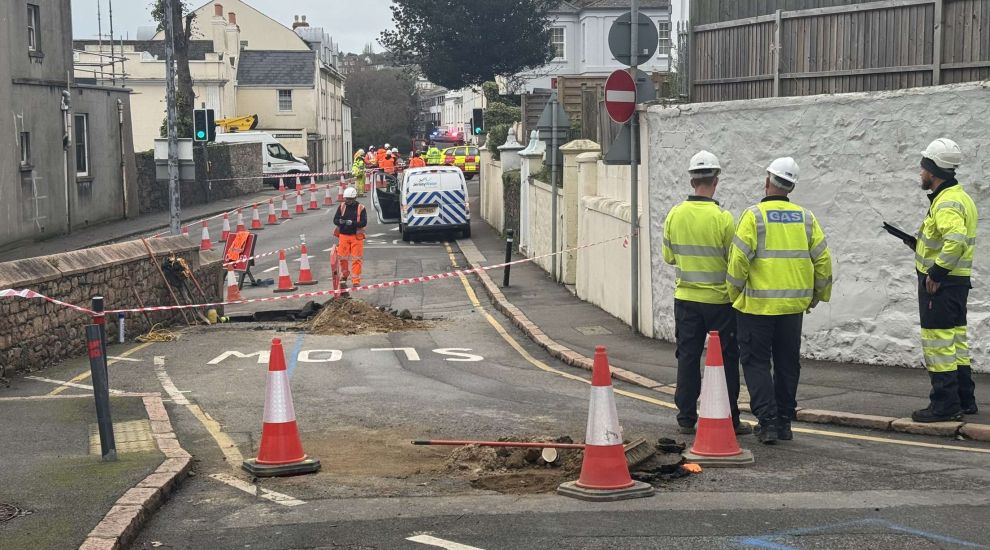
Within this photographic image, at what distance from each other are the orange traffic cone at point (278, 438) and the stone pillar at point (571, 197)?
13986 millimetres

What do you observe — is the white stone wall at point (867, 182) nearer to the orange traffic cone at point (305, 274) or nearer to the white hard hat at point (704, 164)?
the white hard hat at point (704, 164)

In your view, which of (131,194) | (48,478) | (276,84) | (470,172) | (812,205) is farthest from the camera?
(276,84)

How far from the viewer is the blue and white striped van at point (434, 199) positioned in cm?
3353

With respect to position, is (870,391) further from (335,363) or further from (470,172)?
(470,172)

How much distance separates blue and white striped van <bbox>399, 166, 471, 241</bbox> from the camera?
110ft

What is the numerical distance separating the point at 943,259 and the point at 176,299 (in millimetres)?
12917

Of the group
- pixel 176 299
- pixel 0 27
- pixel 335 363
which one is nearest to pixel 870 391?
pixel 335 363

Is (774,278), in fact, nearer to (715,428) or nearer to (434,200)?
(715,428)

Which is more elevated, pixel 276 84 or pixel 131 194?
pixel 276 84

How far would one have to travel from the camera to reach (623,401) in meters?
11.3

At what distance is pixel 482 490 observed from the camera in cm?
767

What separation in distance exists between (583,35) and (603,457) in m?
68.7

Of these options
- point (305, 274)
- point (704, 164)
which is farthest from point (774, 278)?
point (305, 274)

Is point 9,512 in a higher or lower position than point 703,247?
lower
